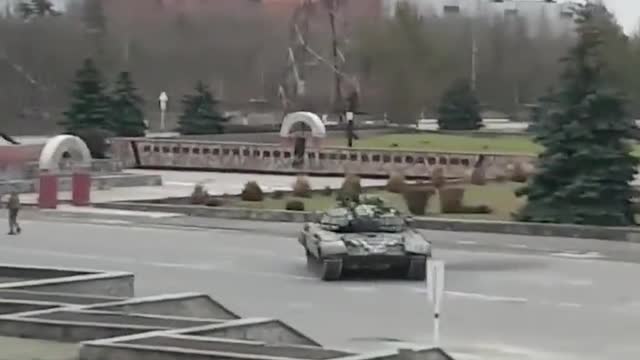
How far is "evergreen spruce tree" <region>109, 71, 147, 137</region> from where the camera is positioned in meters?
66.6

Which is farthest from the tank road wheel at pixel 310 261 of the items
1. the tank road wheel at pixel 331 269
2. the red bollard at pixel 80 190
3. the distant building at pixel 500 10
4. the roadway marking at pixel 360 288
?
the distant building at pixel 500 10

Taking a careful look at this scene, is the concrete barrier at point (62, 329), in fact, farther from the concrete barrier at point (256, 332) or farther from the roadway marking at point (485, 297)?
the roadway marking at point (485, 297)

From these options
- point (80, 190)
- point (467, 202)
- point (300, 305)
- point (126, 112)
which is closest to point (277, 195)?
point (80, 190)

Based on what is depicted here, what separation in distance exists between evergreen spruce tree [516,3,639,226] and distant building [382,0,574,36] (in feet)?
297

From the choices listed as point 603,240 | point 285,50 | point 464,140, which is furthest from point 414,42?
point 603,240

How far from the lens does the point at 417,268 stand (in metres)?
23.2

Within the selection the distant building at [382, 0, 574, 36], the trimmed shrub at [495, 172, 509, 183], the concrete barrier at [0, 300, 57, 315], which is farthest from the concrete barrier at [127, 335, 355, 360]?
the distant building at [382, 0, 574, 36]

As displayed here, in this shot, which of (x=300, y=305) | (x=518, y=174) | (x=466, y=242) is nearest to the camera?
(x=300, y=305)

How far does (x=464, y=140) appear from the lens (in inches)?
2982

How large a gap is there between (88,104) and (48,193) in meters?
25.8

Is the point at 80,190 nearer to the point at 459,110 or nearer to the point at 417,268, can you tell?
the point at 417,268

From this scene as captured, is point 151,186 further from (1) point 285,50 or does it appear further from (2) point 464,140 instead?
(1) point 285,50

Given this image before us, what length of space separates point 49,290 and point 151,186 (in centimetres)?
3305

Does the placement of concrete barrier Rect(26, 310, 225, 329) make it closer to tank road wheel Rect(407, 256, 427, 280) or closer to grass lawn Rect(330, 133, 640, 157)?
tank road wheel Rect(407, 256, 427, 280)
